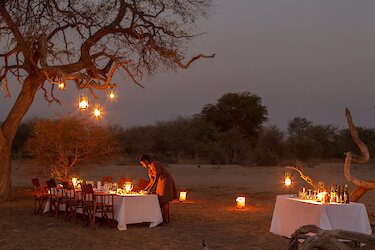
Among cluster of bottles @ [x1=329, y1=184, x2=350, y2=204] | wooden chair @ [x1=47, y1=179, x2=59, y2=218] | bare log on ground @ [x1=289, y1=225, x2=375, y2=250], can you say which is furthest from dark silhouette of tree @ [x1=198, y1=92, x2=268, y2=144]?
bare log on ground @ [x1=289, y1=225, x2=375, y2=250]

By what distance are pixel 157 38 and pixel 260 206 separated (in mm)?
5759

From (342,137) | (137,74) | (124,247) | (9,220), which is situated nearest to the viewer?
(124,247)

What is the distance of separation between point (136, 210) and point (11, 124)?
238 inches

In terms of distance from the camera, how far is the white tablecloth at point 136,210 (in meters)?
8.15

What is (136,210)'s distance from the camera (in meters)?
8.37

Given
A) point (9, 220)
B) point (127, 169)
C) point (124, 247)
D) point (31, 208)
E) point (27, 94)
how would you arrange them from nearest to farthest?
point (124, 247) < point (9, 220) < point (31, 208) < point (27, 94) < point (127, 169)

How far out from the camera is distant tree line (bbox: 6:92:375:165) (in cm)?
3544

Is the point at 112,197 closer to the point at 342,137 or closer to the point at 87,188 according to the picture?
the point at 87,188

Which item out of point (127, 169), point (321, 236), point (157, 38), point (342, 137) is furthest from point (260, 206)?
point (342, 137)

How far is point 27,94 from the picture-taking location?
41.1 ft

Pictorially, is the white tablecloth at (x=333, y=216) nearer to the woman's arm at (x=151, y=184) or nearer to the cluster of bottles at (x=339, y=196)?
the cluster of bottles at (x=339, y=196)

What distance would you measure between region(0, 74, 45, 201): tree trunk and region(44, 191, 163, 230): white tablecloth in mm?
5356

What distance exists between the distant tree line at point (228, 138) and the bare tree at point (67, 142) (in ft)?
59.0

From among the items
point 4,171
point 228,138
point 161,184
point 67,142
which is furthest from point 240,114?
point 161,184
